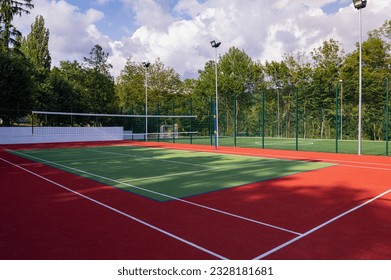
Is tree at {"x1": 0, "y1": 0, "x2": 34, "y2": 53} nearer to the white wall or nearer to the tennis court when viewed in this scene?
the white wall

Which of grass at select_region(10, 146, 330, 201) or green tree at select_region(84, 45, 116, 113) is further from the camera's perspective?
green tree at select_region(84, 45, 116, 113)

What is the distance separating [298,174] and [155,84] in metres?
40.3

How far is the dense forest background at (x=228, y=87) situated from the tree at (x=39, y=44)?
0.14 metres

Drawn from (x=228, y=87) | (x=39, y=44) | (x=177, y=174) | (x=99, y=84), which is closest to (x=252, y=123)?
(x=228, y=87)

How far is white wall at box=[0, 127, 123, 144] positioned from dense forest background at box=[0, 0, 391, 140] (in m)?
1.44

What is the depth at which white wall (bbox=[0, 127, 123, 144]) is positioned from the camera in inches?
999

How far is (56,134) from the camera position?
27.5m

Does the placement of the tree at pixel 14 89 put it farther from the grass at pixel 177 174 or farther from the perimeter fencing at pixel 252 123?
the grass at pixel 177 174

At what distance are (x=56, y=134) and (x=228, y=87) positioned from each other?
25.3 m

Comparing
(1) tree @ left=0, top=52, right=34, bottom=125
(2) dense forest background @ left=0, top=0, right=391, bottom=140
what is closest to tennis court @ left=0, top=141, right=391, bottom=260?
(2) dense forest background @ left=0, top=0, right=391, bottom=140

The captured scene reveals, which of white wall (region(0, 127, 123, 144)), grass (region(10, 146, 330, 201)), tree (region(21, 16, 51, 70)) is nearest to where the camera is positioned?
grass (region(10, 146, 330, 201))

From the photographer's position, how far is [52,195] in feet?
23.8

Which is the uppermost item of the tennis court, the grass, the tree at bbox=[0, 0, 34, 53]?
the tree at bbox=[0, 0, 34, 53]

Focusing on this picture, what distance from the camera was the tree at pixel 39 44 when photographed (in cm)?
4266
